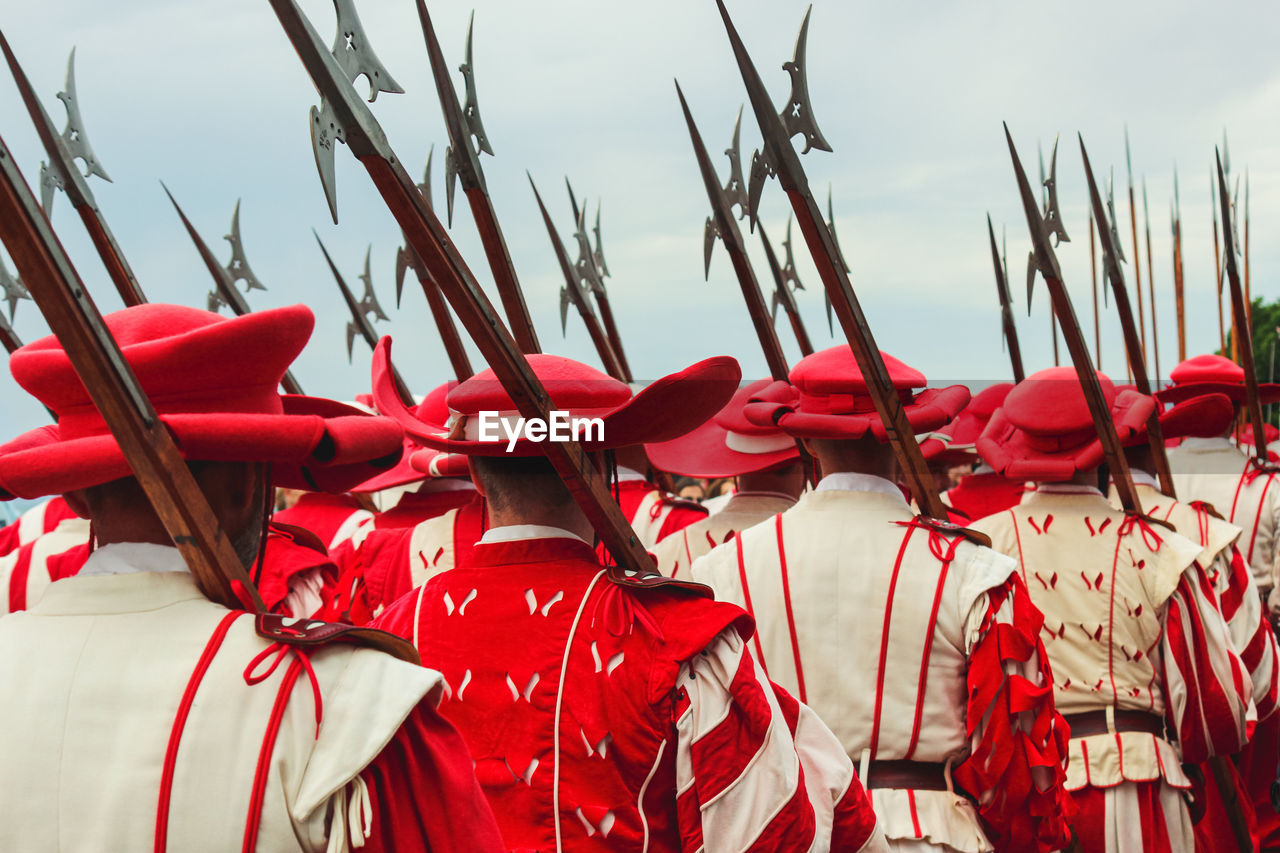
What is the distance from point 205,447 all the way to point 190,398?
0.11 m

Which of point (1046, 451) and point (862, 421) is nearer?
point (862, 421)

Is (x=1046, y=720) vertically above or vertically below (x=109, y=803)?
below

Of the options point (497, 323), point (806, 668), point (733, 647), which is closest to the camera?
point (497, 323)

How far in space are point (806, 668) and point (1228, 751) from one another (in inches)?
66.2

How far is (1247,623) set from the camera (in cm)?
458

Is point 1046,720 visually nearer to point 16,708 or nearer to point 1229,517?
point 16,708

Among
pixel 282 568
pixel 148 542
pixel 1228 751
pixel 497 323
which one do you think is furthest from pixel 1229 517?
pixel 148 542

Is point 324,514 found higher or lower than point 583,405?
lower

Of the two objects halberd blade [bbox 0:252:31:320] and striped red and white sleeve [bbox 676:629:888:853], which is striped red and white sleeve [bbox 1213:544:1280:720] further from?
halberd blade [bbox 0:252:31:320]

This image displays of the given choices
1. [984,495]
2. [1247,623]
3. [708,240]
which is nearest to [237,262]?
[708,240]

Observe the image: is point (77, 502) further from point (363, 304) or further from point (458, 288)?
point (363, 304)

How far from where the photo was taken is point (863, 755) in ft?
11.1

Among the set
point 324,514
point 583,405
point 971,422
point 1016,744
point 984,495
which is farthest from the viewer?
point 984,495

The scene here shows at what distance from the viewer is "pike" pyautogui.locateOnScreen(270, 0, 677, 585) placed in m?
1.81
